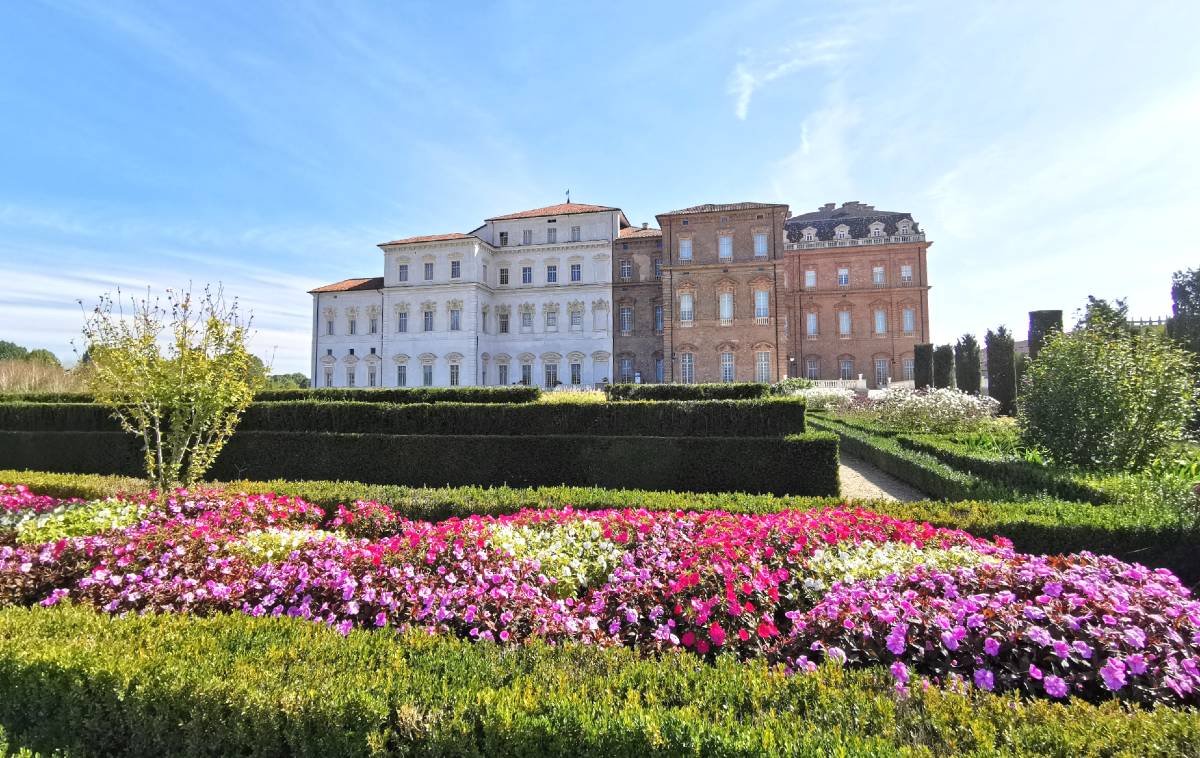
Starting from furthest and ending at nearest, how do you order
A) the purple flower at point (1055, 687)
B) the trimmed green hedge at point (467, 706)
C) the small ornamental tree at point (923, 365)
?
1. the small ornamental tree at point (923, 365)
2. the purple flower at point (1055, 687)
3. the trimmed green hedge at point (467, 706)

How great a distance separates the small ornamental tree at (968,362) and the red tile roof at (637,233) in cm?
2054

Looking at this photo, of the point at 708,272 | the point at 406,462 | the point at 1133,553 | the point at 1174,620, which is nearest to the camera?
the point at 1174,620

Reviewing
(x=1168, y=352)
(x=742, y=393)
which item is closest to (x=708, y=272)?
(x=742, y=393)

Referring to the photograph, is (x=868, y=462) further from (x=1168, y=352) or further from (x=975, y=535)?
(x=975, y=535)

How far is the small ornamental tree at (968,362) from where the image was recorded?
91.3ft

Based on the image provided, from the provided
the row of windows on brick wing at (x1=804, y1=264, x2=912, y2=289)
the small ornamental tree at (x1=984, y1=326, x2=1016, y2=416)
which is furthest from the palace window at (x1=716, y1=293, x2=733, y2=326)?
the small ornamental tree at (x1=984, y1=326, x2=1016, y2=416)

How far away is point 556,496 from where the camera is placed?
6348mm

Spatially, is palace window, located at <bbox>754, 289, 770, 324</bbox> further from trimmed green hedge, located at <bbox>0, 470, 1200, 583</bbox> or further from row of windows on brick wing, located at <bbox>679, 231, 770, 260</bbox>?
trimmed green hedge, located at <bbox>0, 470, 1200, 583</bbox>

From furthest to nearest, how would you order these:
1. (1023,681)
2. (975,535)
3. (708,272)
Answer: (708,272) → (975,535) → (1023,681)

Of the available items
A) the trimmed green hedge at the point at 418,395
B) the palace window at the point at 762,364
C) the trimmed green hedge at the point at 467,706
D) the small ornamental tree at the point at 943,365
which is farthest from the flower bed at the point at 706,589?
the palace window at the point at 762,364

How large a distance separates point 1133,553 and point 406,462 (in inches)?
369

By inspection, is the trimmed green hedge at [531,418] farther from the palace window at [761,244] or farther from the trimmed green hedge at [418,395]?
the palace window at [761,244]

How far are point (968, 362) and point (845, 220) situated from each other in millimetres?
19217

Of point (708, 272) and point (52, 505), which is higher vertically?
point (708, 272)
